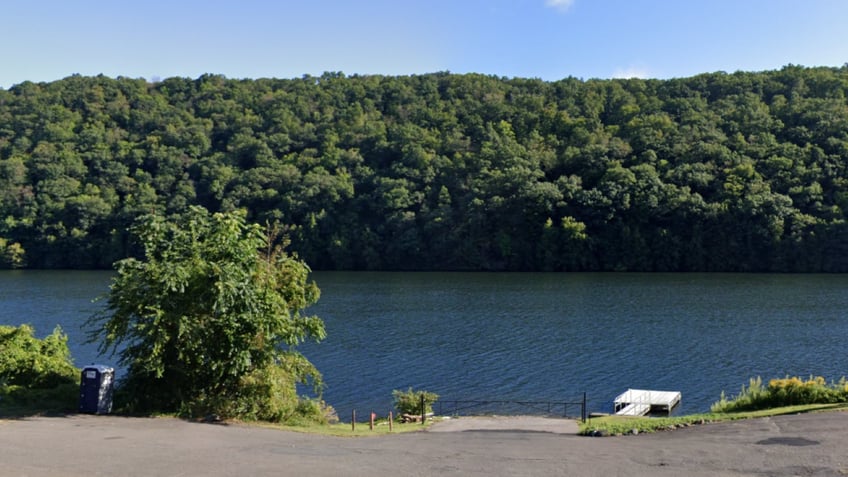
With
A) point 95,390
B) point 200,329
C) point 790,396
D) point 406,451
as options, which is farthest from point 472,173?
point 406,451

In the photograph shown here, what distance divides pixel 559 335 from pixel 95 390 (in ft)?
113

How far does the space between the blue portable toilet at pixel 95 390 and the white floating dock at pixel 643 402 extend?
1734cm

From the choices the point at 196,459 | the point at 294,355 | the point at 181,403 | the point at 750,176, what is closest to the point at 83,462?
the point at 196,459

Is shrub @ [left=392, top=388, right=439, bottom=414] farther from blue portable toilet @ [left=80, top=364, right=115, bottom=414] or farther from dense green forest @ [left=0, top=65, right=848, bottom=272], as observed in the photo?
dense green forest @ [left=0, top=65, right=848, bottom=272]

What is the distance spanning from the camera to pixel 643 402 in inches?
1174

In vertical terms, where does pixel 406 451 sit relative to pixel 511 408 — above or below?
above

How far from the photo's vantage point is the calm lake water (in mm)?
36125

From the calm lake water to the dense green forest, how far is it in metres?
13.7

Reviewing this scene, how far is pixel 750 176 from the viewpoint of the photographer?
97.5 m

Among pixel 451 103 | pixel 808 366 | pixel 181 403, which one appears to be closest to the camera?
pixel 181 403

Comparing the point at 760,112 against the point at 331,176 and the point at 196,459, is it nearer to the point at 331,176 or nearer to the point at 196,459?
the point at 331,176

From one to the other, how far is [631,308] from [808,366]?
2340cm

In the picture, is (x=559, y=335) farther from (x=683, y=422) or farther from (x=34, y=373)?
(x=34, y=373)

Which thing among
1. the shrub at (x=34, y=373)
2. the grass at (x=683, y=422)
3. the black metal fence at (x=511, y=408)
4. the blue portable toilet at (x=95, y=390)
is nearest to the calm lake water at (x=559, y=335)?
the black metal fence at (x=511, y=408)
